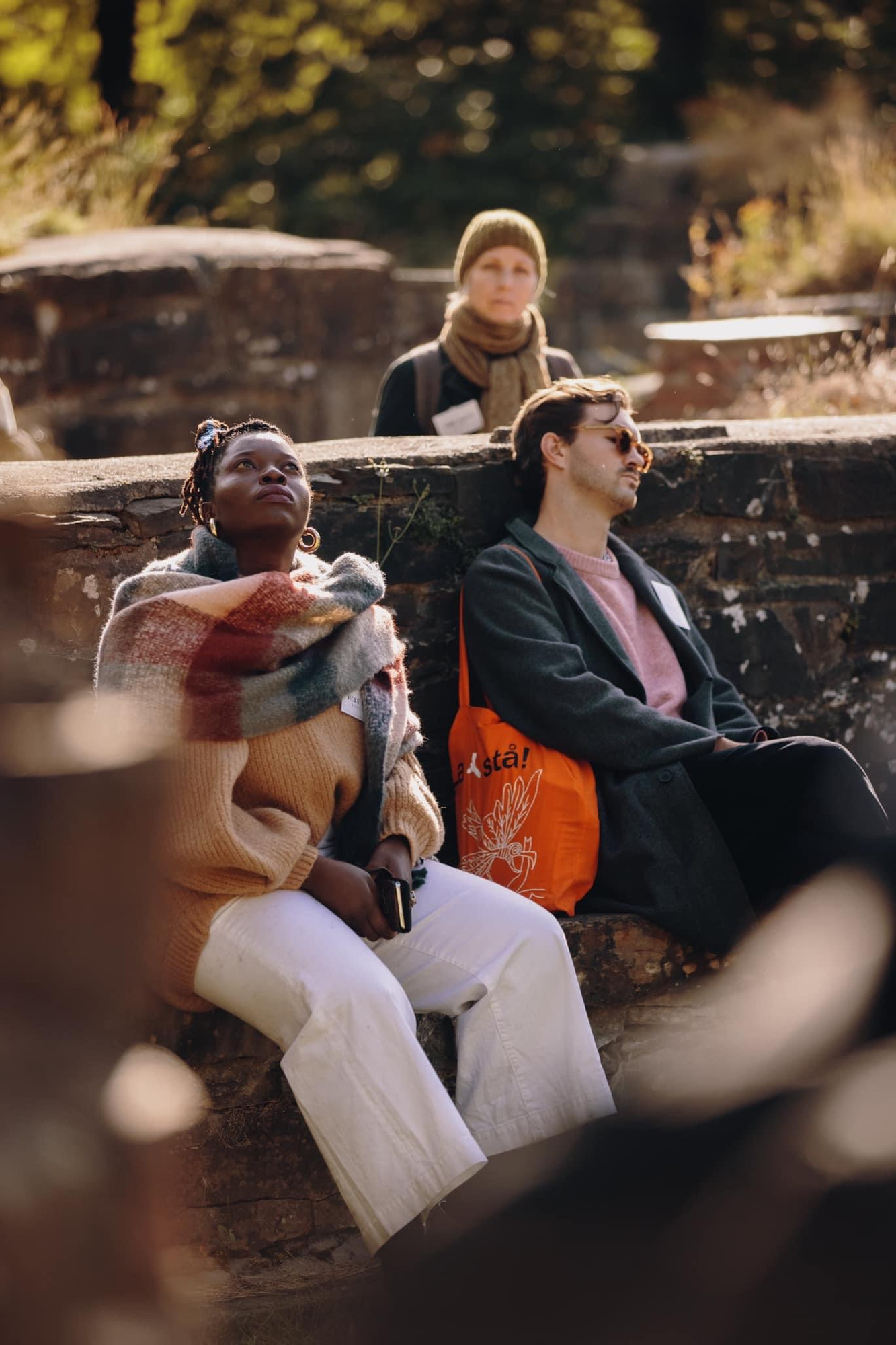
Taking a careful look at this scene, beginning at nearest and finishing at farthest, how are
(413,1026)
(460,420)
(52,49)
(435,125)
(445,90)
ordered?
(413,1026), (460,420), (52,49), (435,125), (445,90)

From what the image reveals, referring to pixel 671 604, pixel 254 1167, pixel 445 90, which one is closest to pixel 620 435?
pixel 671 604

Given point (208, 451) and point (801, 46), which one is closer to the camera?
point (208, 451)

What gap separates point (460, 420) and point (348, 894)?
2.12 metres

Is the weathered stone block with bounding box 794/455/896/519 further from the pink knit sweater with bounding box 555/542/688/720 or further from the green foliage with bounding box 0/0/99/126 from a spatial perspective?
the green foliage with bounding box 0/0/99/126

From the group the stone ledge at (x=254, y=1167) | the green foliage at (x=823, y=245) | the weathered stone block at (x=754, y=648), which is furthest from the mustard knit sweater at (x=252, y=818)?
the green foliage at (x=823, y=245)

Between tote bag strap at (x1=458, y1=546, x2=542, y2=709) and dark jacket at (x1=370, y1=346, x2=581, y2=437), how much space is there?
1.18 metres

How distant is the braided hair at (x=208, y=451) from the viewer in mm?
2658

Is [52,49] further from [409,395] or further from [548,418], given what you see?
[548,418]

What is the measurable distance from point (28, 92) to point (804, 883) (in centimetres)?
1006

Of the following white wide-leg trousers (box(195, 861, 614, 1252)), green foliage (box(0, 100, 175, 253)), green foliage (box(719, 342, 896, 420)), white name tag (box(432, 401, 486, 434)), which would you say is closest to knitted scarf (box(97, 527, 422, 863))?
white wide-leg trousers (box(195, 861, 614, 1252))

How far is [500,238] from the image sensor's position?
4.34 meters

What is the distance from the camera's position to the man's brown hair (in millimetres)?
3314

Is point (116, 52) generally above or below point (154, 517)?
above

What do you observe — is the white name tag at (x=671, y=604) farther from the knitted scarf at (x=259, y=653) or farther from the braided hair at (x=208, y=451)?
the braided hair at (x=208, y=451)
